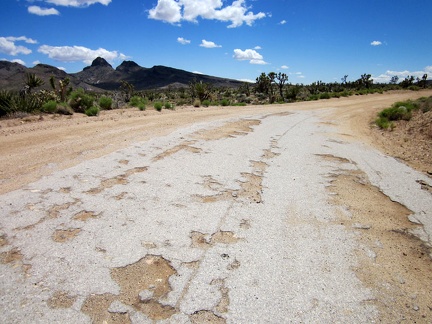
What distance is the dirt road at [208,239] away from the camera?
2482mm

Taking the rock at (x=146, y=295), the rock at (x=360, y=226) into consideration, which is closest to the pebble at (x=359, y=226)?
the rock at (x=360, y=226)

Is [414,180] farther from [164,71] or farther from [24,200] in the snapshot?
[164,71]

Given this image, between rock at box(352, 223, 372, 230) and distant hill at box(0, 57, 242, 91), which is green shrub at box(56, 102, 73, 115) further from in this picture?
distant hill at box(0, 57, 242, 91)

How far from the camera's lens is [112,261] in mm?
2949

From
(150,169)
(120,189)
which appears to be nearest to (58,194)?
(120,189)

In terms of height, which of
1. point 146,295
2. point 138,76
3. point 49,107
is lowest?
point 146,295

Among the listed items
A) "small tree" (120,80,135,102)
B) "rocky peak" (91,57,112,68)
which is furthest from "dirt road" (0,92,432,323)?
"rocky peak" (91,57,112,68)

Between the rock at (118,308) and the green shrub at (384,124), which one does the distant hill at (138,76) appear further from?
the rock at (118,308)

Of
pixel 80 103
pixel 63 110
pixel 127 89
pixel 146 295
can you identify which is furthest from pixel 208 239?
pixel 127 89

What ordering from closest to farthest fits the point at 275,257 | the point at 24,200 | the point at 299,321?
1. the point at 299,321
2. the point at 275,257
3. the point at 24,200

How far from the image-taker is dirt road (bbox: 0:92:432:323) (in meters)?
2.48

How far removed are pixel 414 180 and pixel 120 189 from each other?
552 centimetres

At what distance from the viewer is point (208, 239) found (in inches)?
135

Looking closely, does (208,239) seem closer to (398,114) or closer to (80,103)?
(398,114)
